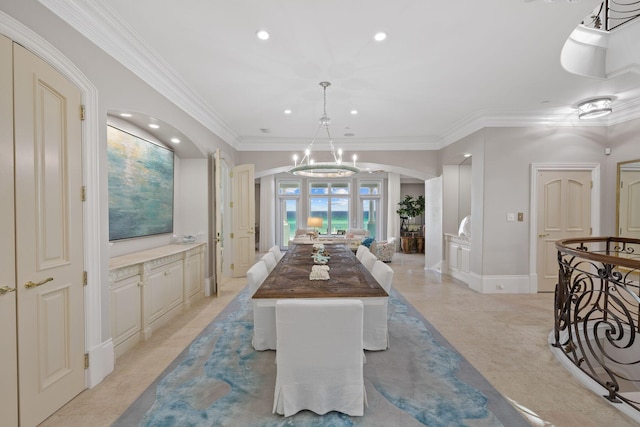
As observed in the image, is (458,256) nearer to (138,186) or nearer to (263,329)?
(263,329)

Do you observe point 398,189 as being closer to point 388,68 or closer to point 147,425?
point 388,68

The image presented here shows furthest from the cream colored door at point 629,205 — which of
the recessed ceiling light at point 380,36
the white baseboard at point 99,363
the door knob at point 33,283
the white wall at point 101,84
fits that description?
the door knob at point 33,283

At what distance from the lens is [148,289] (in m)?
3.14

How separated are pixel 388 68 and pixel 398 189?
709 centimetres

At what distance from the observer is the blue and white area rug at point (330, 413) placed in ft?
6.15

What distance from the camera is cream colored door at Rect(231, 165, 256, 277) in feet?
18.9

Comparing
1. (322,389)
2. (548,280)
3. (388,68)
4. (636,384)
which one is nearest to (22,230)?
(322,389)

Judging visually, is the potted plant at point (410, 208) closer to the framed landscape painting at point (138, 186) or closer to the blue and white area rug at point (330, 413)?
the blue and white area rug at point (330, 413)

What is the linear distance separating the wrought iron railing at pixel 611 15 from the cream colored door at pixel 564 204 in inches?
81.1

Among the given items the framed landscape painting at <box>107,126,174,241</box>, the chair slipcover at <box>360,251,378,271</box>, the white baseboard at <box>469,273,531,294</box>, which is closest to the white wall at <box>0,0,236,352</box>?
the framed landscape painting at <box>107,126,174,241</box>

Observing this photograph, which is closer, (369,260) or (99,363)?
(99,363)

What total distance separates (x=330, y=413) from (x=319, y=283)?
901 millimetres

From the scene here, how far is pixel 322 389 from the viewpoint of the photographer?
1.88 metres

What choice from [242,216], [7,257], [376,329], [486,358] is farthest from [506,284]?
[7,257]
